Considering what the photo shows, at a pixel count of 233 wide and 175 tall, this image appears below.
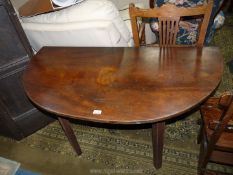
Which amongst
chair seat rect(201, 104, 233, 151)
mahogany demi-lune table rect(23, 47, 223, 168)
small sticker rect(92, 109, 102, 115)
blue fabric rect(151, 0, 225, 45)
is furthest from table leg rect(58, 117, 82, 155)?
blue fabric rect(151, 0, 225, 45)

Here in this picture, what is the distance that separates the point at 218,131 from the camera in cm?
109

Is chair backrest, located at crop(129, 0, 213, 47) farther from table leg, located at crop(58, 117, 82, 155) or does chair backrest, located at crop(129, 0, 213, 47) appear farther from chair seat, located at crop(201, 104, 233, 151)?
table leg, located at crop(58, 117, 82, 155)

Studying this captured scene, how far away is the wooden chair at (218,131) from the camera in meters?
1.04

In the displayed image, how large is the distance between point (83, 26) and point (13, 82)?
0.76m

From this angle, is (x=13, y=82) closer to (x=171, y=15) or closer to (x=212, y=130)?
(x=171, y=15)

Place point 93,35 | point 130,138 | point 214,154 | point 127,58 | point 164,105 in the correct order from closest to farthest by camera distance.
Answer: point 164,105, point 214,154, point 127,58, point 93,35, point 130,138

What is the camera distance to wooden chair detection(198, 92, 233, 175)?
3.40 feet

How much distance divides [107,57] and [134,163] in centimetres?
89

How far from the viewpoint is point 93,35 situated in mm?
1640

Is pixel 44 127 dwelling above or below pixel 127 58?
below

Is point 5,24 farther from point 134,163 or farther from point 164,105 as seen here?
point 134,163

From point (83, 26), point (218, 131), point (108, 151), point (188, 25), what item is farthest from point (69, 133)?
point (188, 25)

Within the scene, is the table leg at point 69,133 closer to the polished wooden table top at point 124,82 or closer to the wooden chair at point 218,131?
the polished wooden table top at point 124,82

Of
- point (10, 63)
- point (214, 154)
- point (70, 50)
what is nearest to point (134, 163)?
point (214, 154)
